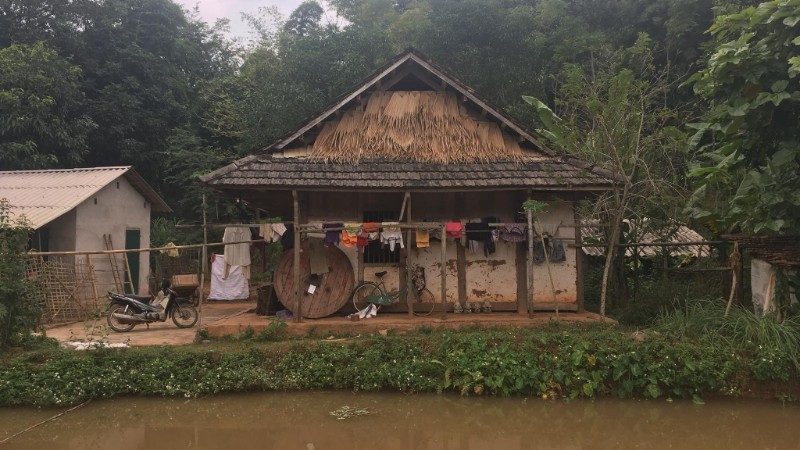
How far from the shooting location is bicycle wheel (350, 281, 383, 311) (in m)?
10.9

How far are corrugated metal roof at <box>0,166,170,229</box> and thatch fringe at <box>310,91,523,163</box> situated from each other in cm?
774

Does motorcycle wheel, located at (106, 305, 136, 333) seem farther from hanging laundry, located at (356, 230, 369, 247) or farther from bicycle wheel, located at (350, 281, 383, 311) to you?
hanging laundry, located at (356, 230, 369, 247)

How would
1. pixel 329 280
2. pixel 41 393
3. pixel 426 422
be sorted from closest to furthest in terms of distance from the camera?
pixel 426 422
pixel 41 393
pixel 329 280

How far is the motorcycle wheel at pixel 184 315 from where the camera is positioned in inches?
450

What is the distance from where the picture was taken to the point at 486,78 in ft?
63.0

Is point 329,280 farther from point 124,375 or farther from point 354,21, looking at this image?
point 354,21

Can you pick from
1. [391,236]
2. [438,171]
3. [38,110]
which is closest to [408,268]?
[391,236]

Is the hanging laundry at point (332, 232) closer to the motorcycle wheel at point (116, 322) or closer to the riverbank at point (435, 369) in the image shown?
the riverbank at point (435, 369)

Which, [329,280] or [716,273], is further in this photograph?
[716,273]

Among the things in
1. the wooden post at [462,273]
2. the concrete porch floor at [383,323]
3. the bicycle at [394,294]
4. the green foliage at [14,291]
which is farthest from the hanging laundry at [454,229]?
the green foliage at [14,291]

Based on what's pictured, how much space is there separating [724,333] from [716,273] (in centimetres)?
451

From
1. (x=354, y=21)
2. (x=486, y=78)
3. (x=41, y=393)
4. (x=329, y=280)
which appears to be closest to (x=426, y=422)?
(x=329, y=280)

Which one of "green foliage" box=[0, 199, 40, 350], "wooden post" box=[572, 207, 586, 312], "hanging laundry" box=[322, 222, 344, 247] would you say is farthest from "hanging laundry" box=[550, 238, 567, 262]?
"green foliage" box=[0, 199, 40, 350]

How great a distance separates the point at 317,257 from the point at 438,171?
3073mm
